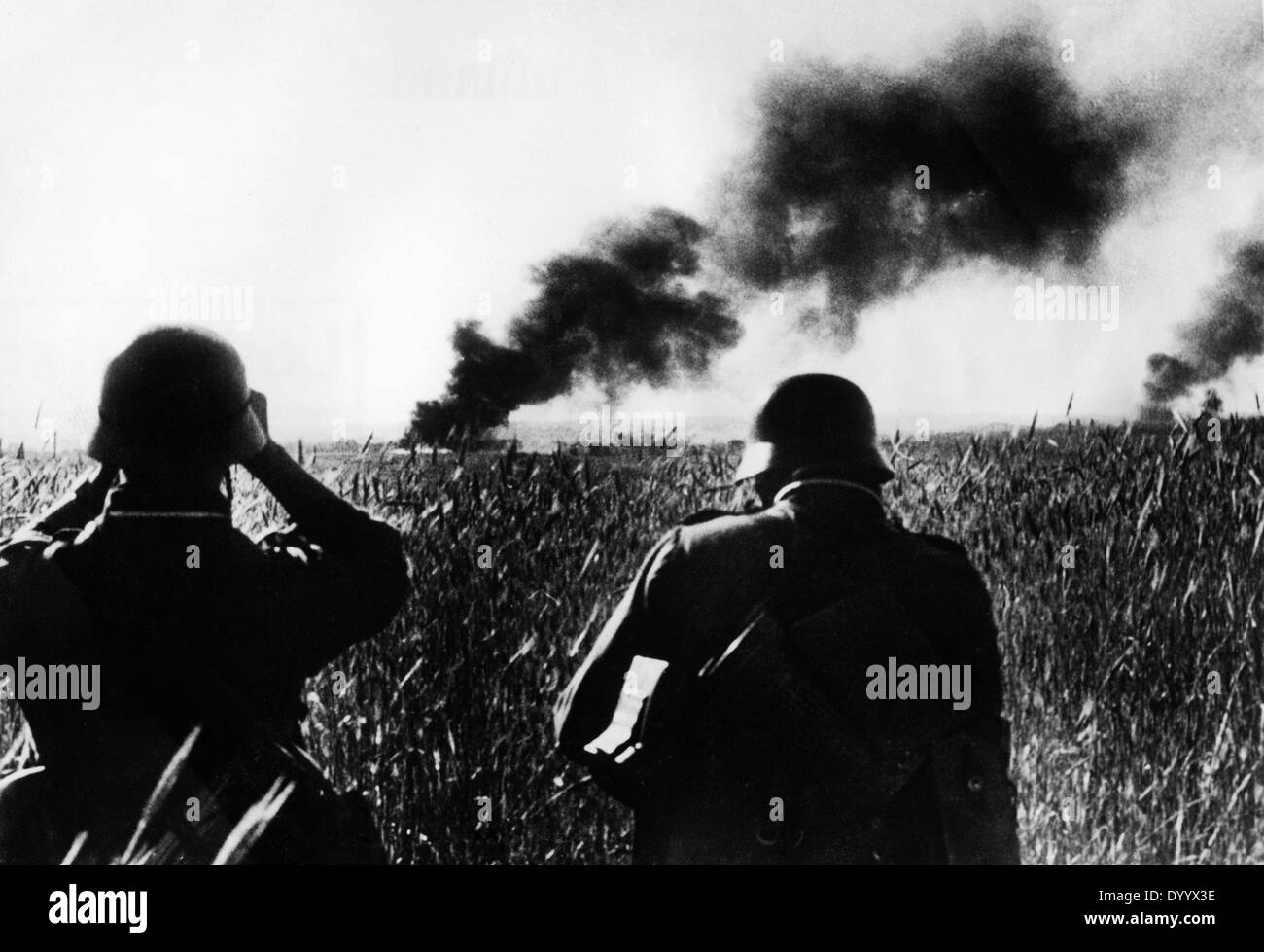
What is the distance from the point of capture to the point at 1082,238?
382 centimetres

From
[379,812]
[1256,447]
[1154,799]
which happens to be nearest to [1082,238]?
[1256,447]

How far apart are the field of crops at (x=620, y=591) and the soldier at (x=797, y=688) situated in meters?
0.46

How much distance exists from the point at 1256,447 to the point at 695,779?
2.30 m

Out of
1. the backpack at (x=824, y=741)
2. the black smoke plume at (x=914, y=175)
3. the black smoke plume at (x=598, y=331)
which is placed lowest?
the backpack at (x=824, y=741)

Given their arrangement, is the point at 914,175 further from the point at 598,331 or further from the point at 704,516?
the point at 704,516

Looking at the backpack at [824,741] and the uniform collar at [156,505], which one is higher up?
the uniform collar at [156,505]

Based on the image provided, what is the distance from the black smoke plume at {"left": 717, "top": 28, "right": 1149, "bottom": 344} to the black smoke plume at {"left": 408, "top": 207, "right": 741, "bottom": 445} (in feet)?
0.66

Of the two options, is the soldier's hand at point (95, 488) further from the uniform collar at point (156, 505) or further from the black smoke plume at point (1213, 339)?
the black smoke plume at point (1213, 339)

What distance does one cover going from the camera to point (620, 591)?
12.2ft

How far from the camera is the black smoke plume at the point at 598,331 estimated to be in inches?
147

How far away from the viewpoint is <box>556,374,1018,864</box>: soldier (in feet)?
10.2

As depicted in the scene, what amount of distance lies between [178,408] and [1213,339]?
11.0 feet

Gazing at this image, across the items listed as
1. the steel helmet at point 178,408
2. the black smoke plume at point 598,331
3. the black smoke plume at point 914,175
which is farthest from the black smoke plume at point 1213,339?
the steel helmet at point 178,408
